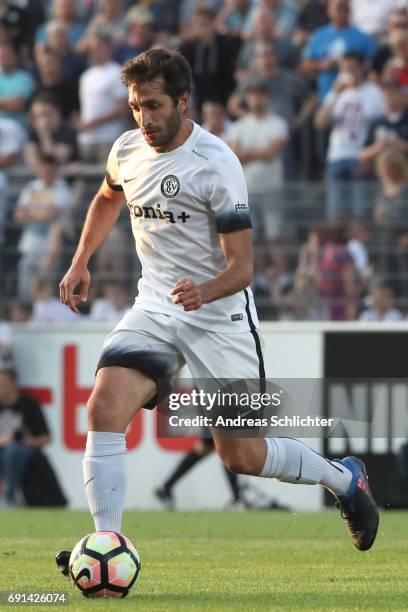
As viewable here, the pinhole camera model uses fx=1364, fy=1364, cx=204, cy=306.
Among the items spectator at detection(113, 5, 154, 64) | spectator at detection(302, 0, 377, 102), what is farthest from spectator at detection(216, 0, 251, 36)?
spectator at detection(302, 0, 377, 102)

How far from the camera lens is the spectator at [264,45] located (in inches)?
591

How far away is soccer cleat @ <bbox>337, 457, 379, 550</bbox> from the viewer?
677 centimetres

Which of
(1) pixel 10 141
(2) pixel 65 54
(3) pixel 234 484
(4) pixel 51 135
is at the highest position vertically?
(2) pixel 65 54

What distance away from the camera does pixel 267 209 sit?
1388 centimetres

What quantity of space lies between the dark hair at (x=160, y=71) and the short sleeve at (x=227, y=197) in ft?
1.23

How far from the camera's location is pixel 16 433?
13148mm

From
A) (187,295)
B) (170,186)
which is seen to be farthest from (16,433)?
(187,295)

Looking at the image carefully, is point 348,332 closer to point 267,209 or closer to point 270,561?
point 267,209

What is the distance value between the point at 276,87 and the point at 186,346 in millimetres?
8769

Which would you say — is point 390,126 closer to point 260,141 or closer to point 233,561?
point 260,141

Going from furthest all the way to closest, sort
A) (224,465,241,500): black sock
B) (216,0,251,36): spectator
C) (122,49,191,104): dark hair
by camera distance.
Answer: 1. (216,0,251,36): spectator
2. (224,465,241,500): black sock
3. (122,49,191,104): dark hair

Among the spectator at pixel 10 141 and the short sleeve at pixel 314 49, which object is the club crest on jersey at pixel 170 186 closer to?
the short sleeve at pixel 314 49

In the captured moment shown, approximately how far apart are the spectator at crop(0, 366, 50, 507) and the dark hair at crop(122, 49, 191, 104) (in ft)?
23.9

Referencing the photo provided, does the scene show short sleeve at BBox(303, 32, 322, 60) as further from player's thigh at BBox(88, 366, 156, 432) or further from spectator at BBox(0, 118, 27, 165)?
player's thigh at BBox(88, 366, 156, 432)
